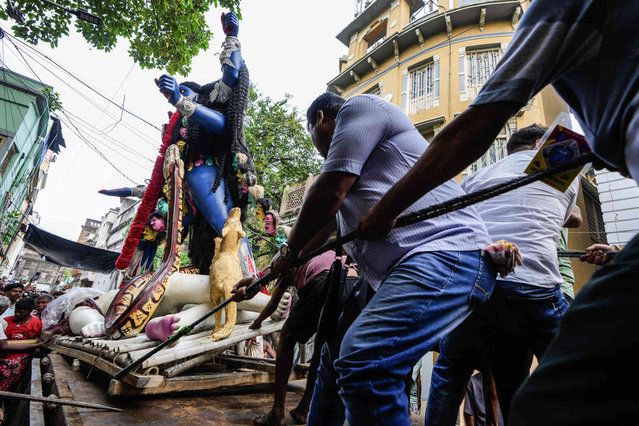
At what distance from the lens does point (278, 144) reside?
1277 centimetres

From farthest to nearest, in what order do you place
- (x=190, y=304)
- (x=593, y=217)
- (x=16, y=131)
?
(x=16, y=131) → (x=593, y=217) → (x=190, y=304)

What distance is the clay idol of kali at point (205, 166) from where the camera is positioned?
3.92 metres

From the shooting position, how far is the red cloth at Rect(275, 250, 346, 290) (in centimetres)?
250

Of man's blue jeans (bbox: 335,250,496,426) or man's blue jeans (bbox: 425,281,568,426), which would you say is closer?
man's blue jeans (bbox: 335,250,496,426)

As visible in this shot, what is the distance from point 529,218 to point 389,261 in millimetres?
1088

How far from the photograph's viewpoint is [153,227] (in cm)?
454

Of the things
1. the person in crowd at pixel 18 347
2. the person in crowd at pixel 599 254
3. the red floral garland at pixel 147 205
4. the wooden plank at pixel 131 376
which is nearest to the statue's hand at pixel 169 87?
the red floral garland at pixel 147 205

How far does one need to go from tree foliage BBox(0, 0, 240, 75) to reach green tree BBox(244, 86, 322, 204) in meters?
6.66

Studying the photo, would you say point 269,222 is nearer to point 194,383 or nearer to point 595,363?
point 194,383

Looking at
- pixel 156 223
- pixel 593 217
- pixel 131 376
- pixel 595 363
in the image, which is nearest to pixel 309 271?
pixel 131 376

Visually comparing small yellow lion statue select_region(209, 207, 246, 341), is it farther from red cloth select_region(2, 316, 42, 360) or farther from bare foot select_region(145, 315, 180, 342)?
red cloth select_region(2, 316, 42, 360)

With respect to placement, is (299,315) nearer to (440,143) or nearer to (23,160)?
(440,143)

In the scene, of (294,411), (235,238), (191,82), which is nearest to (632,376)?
(294,411)

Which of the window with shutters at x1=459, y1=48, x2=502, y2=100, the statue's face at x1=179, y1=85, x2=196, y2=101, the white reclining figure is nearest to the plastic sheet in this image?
the white reclining figure
